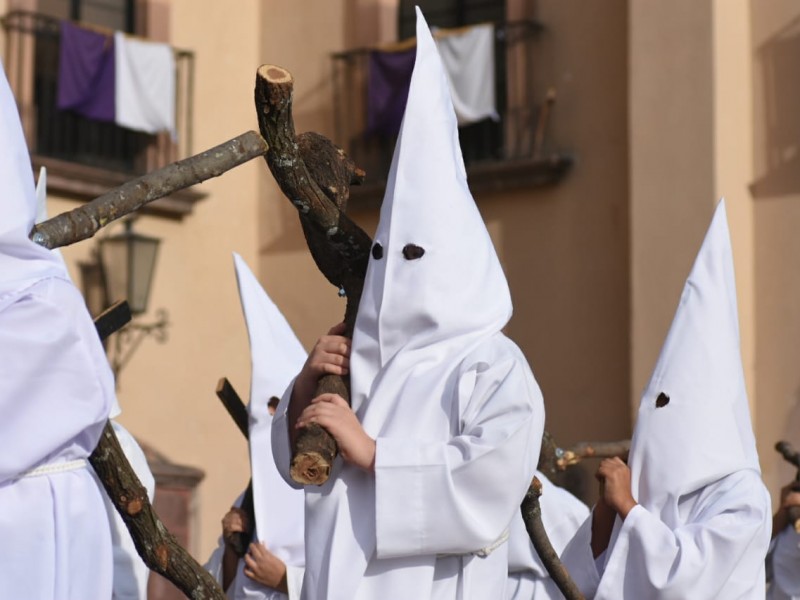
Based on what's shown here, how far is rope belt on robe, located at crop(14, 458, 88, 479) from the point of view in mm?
4871

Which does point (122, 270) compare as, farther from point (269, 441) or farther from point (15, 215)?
point (15, 215)

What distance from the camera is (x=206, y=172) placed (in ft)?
16.9

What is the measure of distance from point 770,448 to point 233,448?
4644 mm

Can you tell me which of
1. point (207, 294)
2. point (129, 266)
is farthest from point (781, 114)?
point (207, 294)

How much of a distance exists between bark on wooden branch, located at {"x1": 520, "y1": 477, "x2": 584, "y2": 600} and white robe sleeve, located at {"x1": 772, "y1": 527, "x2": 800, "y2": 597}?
2.83 metres

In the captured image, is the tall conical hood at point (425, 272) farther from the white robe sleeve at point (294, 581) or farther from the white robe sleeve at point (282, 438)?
the white robe sleeve at point (294, 581)

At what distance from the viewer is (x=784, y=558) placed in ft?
30.0

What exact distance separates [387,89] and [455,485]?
36.4 feet

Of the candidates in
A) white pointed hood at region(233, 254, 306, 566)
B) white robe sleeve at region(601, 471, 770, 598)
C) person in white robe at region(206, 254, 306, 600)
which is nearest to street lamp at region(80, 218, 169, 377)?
white pointed hood at region(233, 254, 306, 566)

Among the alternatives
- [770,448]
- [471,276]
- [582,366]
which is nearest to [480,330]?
[471,276]

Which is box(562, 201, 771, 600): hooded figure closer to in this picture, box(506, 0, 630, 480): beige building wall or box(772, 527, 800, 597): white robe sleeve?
box(772, 527, 800, 597): white robe sleeve

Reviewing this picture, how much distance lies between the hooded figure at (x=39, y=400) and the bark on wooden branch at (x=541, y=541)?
1.47m

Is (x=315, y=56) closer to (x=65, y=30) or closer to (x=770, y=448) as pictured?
(x=65, y=30)

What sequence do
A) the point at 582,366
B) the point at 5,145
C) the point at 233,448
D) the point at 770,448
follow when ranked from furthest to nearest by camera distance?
the point at 233,448
the point at 582,366
the point at 770,448
the point at 5,145
